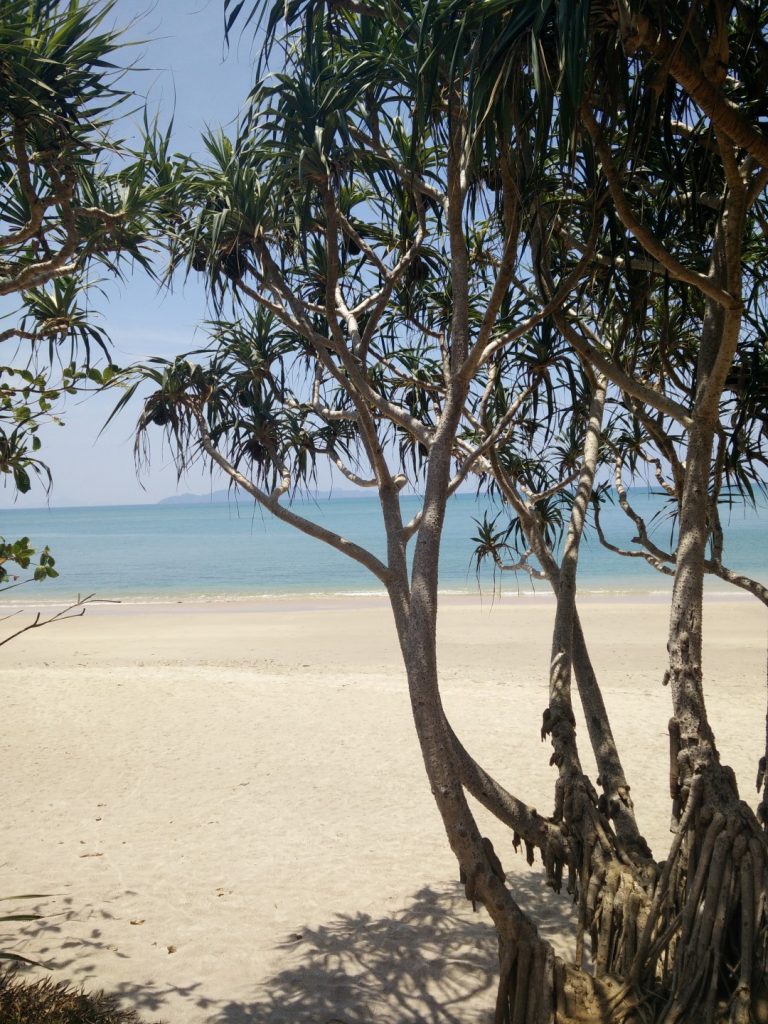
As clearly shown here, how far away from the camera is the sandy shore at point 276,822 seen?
395cm

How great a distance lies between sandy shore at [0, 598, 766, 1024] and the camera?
395cm

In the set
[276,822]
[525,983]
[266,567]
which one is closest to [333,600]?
[266,567]

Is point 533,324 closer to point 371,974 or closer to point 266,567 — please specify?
point 371,974

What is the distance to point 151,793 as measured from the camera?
666cm

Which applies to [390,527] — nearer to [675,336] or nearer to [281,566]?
[675,336]

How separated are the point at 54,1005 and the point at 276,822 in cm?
283

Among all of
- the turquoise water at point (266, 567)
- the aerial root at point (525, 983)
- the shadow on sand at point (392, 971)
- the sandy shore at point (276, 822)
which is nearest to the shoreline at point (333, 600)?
the turquoise water at point (266, 567)

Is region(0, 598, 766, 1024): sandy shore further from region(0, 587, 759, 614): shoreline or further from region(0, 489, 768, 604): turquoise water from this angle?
region(0, 587, 759, 614): shoreline

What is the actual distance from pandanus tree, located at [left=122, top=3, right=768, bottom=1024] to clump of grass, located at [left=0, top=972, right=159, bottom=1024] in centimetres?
162

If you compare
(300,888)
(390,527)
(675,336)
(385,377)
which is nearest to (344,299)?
(385,377)

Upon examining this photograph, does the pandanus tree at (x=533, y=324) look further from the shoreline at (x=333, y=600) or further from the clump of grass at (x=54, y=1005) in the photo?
the shoreline at (x=333, y=600)

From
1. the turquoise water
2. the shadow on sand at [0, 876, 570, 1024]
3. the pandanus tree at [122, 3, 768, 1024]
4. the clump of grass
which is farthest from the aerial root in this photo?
the turquoise water

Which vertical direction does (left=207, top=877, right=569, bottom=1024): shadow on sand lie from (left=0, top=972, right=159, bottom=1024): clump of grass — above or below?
below

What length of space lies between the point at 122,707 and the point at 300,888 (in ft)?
16.2
